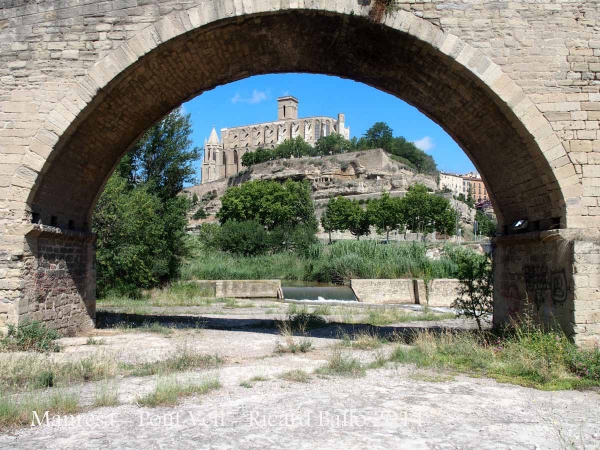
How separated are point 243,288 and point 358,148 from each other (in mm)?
75911

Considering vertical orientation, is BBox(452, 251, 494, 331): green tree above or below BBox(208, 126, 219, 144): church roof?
below

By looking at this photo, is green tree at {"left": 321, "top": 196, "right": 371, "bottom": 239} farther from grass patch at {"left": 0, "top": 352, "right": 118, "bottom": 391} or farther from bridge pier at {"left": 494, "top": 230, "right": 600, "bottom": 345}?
grass patch at {"left": 0, "top": 352, "right": 118, "bottom": 391}

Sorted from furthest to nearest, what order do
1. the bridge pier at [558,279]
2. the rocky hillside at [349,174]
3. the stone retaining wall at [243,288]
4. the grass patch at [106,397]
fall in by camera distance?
the rocky hillside at [349,174] → the stone retaining wall at [243,288] → the bridge pier at [558,279] → the grass patch at [106,397]

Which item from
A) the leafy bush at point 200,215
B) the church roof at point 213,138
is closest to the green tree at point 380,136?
the leafy bush at point 200,215

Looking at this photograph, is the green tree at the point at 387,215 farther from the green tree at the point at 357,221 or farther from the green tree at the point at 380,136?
the green tree at the point at 380,136

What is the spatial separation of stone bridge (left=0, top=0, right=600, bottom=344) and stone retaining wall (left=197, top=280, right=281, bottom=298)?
10.6m

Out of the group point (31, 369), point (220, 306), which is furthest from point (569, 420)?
point (220, 306)

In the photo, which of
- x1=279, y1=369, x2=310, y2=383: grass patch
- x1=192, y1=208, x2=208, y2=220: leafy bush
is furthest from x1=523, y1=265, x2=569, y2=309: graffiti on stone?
x1=192, y1=208, x2=208, y2=220: leafy bush

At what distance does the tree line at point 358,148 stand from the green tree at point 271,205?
3323 centimetres

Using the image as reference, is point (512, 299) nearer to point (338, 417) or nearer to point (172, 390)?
point (338, 417)

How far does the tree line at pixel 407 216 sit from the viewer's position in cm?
5453

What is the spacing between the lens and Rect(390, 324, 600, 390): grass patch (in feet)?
20.7

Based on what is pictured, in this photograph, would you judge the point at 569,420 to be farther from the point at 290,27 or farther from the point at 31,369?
the point at 290,27

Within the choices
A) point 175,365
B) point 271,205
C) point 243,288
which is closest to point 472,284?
point 175,365
